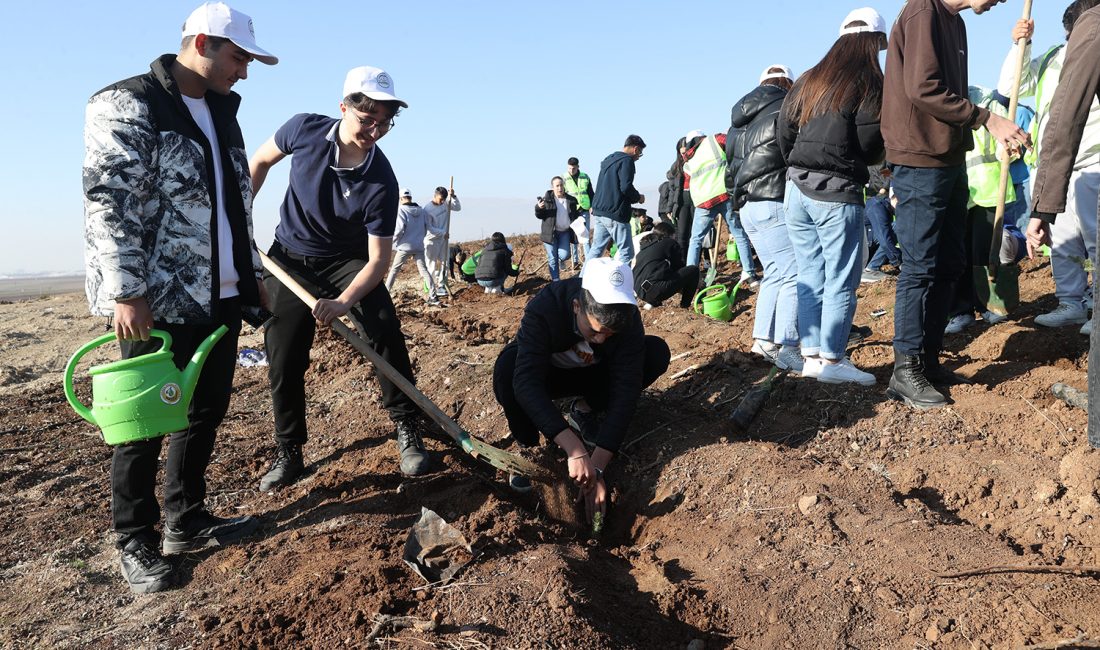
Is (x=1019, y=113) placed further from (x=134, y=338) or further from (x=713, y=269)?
(x=134, y=338)

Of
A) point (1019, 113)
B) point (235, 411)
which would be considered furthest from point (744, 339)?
point (235, 411)

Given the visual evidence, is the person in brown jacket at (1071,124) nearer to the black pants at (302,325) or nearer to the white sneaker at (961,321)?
the white sneaker at (961,321)

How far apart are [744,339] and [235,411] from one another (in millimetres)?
3757

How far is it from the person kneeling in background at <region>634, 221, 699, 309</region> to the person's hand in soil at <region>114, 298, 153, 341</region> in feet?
16.0

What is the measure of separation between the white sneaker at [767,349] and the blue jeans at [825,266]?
1.29 ft

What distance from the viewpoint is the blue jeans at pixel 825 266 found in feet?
12.8

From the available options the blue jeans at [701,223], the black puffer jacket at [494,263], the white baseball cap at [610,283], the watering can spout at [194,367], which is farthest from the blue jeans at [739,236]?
the watering can spout at [194,367]

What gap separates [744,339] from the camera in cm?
591

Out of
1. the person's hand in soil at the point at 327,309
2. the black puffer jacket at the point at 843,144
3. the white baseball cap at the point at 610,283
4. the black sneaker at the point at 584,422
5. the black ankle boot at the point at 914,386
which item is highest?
the black puffer jacket at the point at 843,144

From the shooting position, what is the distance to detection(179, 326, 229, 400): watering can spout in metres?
2.79

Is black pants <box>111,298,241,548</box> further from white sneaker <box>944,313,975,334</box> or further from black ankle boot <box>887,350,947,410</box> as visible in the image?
white sneaker <box>944,313,975,334</box>

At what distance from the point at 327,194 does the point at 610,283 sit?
4.93 feet

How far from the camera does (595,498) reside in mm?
3424

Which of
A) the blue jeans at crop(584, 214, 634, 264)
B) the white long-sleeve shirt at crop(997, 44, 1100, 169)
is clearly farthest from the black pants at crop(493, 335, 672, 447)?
the blue jeans at crop(584, 214, 634, 264)
